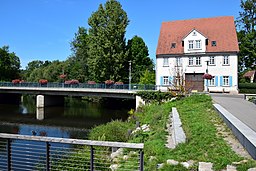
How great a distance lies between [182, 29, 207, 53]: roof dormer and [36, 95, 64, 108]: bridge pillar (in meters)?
22.8

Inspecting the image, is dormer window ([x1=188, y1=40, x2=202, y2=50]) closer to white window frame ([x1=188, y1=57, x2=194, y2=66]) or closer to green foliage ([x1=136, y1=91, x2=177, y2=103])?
white window frame ([x1=188, y1=57, x2=194, y2=66])

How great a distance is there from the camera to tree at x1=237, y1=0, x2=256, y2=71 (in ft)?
144

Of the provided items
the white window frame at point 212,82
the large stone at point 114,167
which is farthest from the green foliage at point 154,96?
the large stone at point 114,167

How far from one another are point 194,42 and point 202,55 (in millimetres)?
2251

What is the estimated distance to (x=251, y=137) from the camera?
6770 mm

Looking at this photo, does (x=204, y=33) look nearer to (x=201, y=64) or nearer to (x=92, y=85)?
(x=201, y=64)

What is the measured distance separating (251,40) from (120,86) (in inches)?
975

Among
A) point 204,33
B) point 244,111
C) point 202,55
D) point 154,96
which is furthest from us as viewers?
point 204,33

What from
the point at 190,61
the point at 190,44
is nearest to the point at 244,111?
the point at 190,61

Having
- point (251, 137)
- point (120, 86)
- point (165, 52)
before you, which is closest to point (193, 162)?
point (251, 137)

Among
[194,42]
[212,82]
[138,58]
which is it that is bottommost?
[212,82]

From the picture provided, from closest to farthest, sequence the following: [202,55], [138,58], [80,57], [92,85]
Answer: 1. [92,85]
2. [202,55]
3. [138,58]
4. [80,57]

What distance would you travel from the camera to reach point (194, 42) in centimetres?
3881

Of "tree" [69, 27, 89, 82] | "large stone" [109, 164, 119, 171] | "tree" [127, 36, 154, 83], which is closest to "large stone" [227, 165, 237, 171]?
"large stone" [109, 164, 119, 171]
